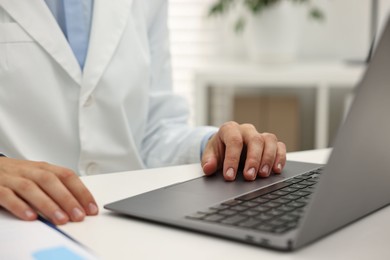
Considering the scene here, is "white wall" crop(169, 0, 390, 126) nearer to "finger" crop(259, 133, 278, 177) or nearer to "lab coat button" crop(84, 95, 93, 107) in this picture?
"lab coat button" crop(84, 95, 93, 107)

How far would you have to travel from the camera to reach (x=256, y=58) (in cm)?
267

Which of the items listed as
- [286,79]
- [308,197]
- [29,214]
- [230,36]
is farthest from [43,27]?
[230,36]

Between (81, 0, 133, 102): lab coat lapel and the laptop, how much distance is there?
1.48ft

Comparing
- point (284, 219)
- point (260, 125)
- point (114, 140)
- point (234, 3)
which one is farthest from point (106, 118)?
point (234, 3)

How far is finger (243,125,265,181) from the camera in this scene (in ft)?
2.81

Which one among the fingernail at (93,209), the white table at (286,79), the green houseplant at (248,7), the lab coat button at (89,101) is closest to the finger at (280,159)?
the fingernail at (93,209)

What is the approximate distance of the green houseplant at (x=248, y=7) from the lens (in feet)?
8.43

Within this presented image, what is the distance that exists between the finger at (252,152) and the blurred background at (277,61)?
5.03 ft

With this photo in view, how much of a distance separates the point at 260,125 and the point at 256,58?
29cm

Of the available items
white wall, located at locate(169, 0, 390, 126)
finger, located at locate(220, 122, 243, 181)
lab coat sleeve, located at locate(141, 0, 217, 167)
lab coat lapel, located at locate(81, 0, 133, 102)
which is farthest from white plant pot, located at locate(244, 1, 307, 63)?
finger, located at locate(220, 122, 243, 181)

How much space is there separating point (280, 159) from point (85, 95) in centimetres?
44

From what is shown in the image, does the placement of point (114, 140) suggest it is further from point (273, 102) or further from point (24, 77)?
point (273, 102)

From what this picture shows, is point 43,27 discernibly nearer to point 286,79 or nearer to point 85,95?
point 85,95

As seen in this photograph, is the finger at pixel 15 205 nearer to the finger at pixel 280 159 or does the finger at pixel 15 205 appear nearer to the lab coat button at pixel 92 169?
the finger at pixel 280 159
